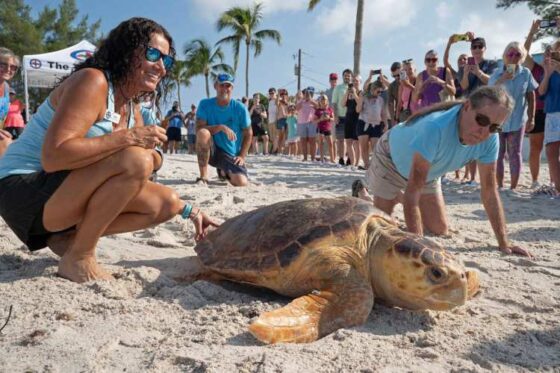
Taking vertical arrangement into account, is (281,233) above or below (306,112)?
below

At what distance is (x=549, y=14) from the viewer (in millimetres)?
13133

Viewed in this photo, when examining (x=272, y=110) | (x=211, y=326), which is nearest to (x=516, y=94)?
(x=211, y=326)

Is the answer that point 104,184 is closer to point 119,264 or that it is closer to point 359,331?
point 119,264

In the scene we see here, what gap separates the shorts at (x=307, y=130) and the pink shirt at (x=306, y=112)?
9cm

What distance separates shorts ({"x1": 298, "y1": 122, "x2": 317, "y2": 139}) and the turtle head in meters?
7.88

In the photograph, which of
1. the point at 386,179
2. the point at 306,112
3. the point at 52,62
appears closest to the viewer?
the point at 386,179

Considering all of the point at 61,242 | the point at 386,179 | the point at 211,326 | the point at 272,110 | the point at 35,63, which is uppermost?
the point at 35,63

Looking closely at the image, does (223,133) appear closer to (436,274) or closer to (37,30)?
(436,274)

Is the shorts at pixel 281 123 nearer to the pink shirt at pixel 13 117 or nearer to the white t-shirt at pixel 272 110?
the white t-shirt at pixel 272 110

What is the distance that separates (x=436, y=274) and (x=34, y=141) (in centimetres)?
175

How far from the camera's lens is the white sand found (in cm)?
135

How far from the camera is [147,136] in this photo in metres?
1.88

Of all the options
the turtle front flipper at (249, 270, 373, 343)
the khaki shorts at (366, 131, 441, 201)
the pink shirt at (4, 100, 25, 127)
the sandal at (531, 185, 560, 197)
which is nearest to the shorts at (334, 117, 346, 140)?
the sandal at (531, 185, 560, 197)

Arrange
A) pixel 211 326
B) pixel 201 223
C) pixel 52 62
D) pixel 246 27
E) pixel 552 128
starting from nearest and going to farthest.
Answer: pixel 211 326
pixel 201 223
pixel 552 128
pixel 52 62
pixel 246 27
